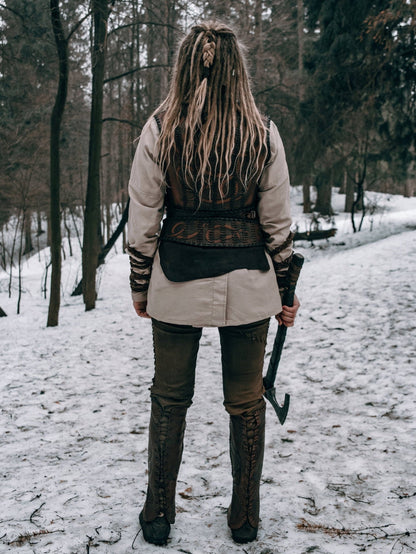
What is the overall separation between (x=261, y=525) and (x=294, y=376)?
2.41 metres

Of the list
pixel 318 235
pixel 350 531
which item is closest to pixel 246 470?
pixel 350 531

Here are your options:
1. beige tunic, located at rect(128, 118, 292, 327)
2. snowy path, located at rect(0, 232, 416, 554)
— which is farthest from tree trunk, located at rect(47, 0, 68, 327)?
beige tunic, located at rect(128, 118, 292, 327)

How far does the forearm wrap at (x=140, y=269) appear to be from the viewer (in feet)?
6.55

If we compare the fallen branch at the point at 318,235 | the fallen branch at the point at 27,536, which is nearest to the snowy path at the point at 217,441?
the fallen branch at the point at 27,536

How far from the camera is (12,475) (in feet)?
9.13

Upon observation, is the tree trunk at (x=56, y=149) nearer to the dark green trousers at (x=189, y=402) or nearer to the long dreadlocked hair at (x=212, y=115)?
the long dreadlocked hair at (x=212, y=115)

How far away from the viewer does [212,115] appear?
5.90 ft

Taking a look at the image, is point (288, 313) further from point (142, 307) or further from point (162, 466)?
point (162, 466)

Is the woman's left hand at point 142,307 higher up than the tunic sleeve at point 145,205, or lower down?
lower down

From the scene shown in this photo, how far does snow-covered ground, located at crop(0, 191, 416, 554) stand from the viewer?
85.2 inches

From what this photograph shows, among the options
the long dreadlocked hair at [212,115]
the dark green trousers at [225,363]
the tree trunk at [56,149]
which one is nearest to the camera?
the long dreadlocked hair at [212,115]

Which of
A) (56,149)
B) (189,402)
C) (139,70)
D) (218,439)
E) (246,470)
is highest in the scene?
(139,70)

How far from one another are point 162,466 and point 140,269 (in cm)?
88

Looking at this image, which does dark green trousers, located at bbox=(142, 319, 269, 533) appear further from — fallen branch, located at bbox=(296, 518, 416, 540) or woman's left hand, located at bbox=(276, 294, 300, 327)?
fallen branch, located at bbox=(296, 518, 416, 540)
